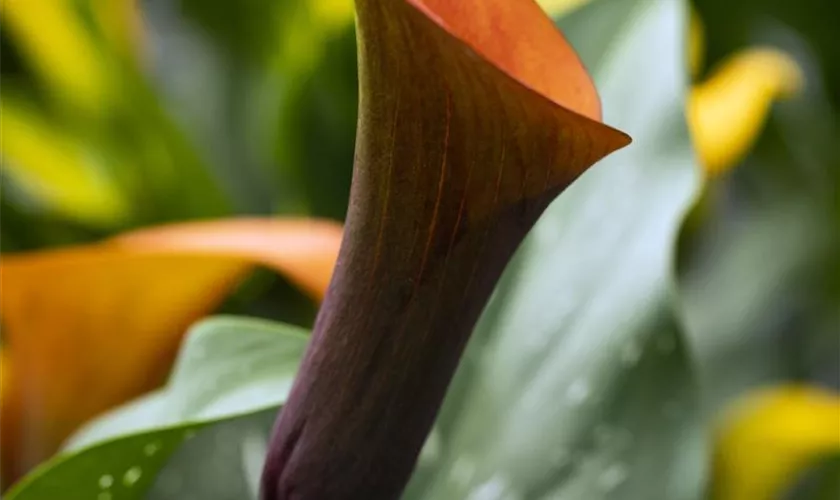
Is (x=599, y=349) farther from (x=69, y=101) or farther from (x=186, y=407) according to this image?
(x=69, y=101)

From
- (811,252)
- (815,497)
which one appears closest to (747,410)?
(815,497)

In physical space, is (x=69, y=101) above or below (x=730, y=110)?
below

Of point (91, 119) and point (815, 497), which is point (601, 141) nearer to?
point (815, 497)

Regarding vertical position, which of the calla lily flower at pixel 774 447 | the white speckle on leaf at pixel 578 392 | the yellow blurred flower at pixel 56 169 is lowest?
the yellow blurred flower at pixel 56 169

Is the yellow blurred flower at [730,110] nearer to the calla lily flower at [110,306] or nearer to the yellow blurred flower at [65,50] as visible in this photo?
the calla lily flower at [110,306]

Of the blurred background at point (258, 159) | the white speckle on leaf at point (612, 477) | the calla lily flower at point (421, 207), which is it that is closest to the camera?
the calla lily flower at point (421, 207)

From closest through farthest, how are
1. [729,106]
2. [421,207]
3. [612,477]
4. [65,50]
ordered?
[421,207] → [612,477] → [729,106] → [65,50]

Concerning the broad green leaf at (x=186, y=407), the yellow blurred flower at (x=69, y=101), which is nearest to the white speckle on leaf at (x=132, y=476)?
the broad green leaf at (x=186, y=407)

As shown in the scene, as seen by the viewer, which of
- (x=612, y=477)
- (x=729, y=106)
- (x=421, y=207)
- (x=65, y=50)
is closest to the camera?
(x=421, y=207)

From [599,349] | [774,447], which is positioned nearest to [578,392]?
[599,349]
